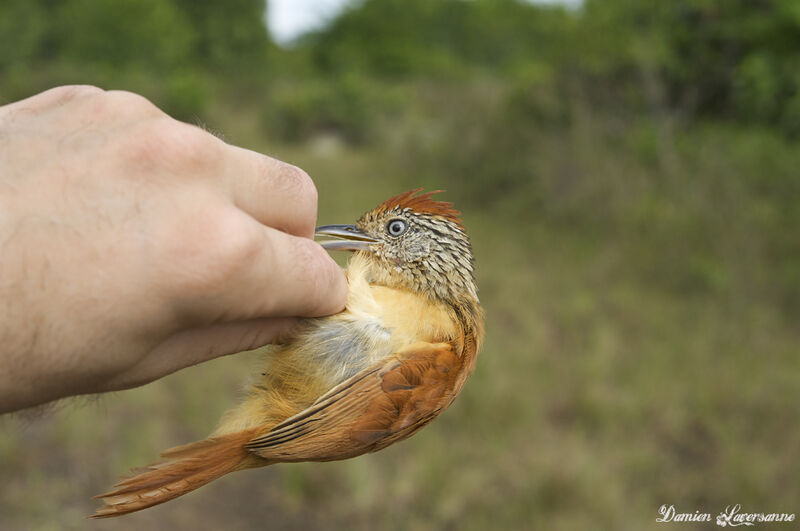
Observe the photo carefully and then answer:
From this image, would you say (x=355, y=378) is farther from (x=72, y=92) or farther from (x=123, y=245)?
(x=72, y=92)

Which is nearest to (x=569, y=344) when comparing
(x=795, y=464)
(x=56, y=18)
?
(x=795, y=464)

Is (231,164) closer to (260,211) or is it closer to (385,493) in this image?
(260,211)

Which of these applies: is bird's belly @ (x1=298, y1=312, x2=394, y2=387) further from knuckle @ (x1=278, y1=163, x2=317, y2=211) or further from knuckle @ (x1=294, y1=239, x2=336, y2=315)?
knuckle @ (x1=278, y1=163, x2=317, y2=211)

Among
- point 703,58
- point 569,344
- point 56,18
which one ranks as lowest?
point 569,344

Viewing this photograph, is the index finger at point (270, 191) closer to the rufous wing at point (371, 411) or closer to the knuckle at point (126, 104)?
the knuckle at point (126, 104)
